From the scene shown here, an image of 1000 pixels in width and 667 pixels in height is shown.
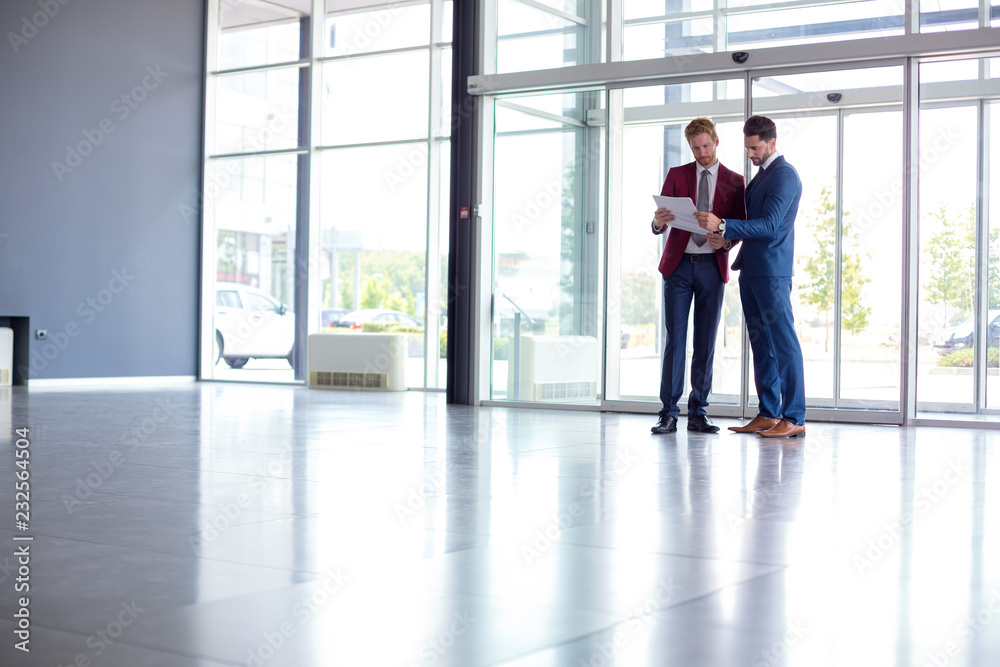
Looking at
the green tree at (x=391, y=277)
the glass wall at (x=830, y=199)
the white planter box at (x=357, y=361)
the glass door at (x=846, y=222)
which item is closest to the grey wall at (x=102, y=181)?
the white planter box at (x=357, y=361)

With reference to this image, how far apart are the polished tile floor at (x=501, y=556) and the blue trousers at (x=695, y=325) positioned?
38.1 inches

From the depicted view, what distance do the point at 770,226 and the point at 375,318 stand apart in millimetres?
6133

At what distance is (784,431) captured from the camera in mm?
4941

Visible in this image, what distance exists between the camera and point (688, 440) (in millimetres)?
4762

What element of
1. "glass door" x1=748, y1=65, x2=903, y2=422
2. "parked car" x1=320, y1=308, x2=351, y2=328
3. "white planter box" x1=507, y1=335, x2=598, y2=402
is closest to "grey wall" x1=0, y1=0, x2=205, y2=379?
"parked car" x1=320, y1=308, x2=351, y2=328

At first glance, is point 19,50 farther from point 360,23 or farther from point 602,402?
point 602,402

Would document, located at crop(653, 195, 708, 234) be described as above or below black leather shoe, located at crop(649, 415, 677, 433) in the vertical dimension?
above

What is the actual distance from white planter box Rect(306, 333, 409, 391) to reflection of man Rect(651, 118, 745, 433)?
4.70 m

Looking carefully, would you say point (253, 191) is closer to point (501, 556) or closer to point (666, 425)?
point (666, 425)

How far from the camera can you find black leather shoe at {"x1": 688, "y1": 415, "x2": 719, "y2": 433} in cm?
525

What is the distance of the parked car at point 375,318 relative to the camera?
10164 mm

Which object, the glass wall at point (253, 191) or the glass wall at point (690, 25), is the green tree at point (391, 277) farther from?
the glass wall at point (690, 25)

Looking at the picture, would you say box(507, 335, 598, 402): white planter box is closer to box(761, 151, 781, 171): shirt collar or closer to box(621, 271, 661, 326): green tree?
box(621, 271, 661, 326): green tree

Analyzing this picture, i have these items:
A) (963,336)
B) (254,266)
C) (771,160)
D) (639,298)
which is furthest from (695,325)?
(254,266)
